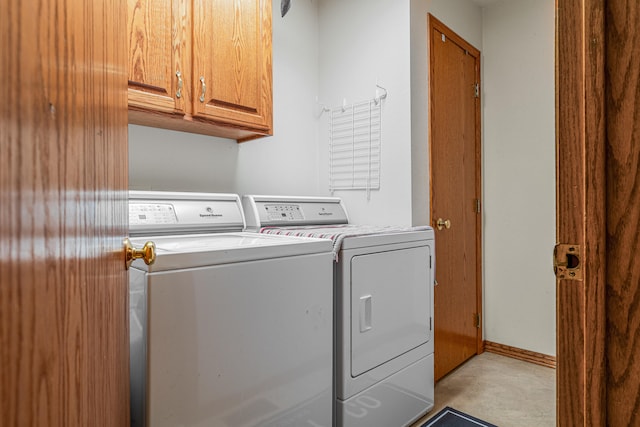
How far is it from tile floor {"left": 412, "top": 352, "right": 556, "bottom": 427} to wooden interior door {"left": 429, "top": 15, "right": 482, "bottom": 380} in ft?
0.39

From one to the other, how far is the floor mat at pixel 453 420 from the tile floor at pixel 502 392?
0.12 feet

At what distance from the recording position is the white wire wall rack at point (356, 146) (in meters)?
2.37

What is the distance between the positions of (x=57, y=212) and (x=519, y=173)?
9.99ft

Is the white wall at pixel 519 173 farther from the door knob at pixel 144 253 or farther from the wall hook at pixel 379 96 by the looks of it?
the door knob at pixel 144 253

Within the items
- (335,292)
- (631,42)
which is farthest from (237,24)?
(631,42)

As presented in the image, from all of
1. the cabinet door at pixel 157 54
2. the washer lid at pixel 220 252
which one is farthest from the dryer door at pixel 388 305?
the cabinet door at pixel 157 54

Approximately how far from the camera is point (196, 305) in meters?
1.11

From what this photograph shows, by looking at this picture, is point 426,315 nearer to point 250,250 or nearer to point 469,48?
point 250,250

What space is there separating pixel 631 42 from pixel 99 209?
0.80 metres

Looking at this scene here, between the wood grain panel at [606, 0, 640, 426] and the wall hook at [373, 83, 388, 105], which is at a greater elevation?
the wall hook at [373, 83, 388, 105]

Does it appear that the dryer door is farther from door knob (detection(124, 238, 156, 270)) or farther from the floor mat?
door knob (detection(124, 238, 156, 270))

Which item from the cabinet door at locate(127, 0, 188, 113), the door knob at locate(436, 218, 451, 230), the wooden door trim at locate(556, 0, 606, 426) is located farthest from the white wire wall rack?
the wooden door trim at locate(556, 0, 606, 426)

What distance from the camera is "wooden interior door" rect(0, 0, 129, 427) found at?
12.8 inches

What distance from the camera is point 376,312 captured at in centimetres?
175
